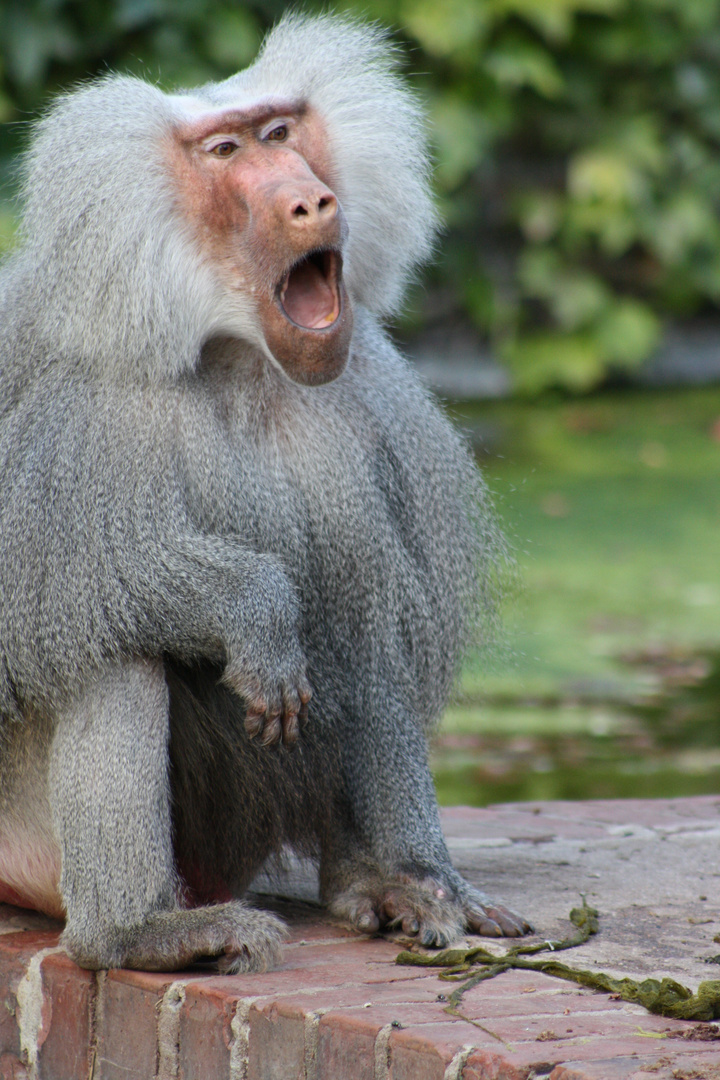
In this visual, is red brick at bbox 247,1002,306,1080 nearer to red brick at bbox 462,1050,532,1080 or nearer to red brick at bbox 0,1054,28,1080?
red brick at bbox 462,1050,532,1080

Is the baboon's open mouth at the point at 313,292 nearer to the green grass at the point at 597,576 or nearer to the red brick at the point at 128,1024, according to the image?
the green grass at the point at 597,576

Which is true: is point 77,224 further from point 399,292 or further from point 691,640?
point 691,640

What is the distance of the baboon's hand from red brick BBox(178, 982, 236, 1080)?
1.42 ft

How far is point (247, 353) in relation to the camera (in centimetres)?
284

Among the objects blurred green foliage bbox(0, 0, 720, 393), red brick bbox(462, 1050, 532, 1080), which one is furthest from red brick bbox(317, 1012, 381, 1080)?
blurred green foliage bbox(0, 0, 720, 393)

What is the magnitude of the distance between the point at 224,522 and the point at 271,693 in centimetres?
32

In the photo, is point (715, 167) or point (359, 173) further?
point (715, 167)

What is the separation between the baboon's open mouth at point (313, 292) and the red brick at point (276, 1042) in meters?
1.21

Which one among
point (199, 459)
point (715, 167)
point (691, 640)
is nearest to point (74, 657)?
point (199, 459)

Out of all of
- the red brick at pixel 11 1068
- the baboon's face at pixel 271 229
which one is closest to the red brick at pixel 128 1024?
the red brick at pixel 11 1068

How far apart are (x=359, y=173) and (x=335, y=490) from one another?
0.63 m

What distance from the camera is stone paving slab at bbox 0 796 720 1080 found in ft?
6.96

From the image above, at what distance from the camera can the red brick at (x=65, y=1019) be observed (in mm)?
2631

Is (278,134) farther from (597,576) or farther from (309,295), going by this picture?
(597,576)
